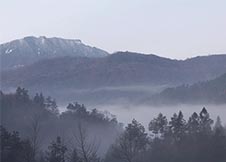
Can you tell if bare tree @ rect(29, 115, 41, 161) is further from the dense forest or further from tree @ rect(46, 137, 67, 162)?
tree @ rect(46, 137, 67, 162)

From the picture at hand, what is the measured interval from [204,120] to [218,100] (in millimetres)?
89920

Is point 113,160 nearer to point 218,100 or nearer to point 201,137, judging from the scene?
point 201,137

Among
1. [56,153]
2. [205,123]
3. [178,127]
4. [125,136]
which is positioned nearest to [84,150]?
[56,153]

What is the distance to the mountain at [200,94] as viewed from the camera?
15685cm

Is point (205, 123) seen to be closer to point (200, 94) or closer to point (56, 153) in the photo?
point (56, 153)

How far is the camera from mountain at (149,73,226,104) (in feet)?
515

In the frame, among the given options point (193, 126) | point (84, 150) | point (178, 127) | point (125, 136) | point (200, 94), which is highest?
point (200, 94)

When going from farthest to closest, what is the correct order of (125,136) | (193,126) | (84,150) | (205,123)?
(205,123), (193,126), (125,136), (84,150)

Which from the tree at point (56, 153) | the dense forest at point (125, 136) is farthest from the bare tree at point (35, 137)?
the tree at point (56, 153)

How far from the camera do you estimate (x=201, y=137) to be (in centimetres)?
5478

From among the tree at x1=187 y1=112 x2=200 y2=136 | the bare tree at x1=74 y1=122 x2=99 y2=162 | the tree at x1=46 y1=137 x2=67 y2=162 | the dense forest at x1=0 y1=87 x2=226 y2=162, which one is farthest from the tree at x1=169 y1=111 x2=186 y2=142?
the tree at x1=46 y1=137 x2=67 y2=162

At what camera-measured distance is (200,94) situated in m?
170

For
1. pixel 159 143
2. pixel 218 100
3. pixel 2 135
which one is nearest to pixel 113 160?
pixel 159 143

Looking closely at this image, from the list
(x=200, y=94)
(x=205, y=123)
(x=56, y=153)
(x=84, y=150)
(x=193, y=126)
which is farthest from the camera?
(x=200, y=94)
